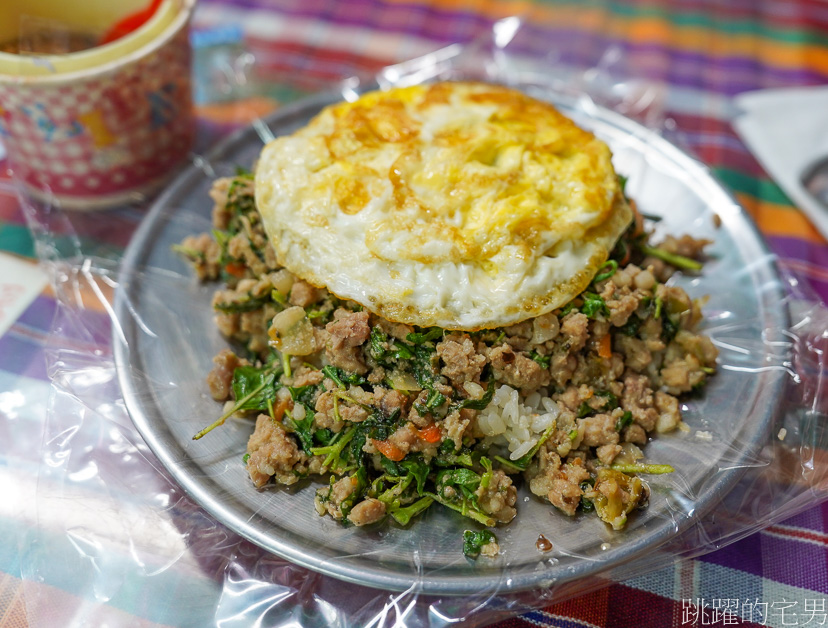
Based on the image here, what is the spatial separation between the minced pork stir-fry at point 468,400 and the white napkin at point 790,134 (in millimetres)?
2291

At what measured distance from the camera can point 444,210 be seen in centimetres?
308

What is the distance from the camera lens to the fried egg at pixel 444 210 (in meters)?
2.92

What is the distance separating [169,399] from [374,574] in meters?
1.24

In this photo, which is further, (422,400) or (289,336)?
(289,336)

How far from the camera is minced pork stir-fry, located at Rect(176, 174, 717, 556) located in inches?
111

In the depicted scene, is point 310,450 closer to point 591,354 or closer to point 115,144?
point 591,354

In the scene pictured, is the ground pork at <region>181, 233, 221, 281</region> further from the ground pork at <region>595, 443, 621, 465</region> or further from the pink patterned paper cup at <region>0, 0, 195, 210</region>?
the ground pork at <region>595, 443, 621, 465</region>

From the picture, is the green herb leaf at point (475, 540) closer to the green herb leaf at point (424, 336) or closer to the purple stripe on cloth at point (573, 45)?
the green herb leaf at point (424, 336)

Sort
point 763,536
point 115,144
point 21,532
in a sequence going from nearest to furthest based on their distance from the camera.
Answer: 1. point 21,532
2. point 763,536
3. point 115,144

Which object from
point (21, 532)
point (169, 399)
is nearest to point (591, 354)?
point (169, 399)

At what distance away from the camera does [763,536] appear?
3246 mm

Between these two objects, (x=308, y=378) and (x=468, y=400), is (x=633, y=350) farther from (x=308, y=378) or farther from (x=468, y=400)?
(x=308, y=378)

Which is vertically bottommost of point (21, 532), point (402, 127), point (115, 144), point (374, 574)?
point (21, 532)

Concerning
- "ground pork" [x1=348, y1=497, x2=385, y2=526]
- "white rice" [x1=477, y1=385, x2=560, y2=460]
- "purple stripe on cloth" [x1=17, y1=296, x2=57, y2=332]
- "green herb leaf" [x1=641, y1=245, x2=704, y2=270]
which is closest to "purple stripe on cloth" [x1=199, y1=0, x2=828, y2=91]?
"green herb leaf" [x1=641, y1=245, x2=704, y2=270]
